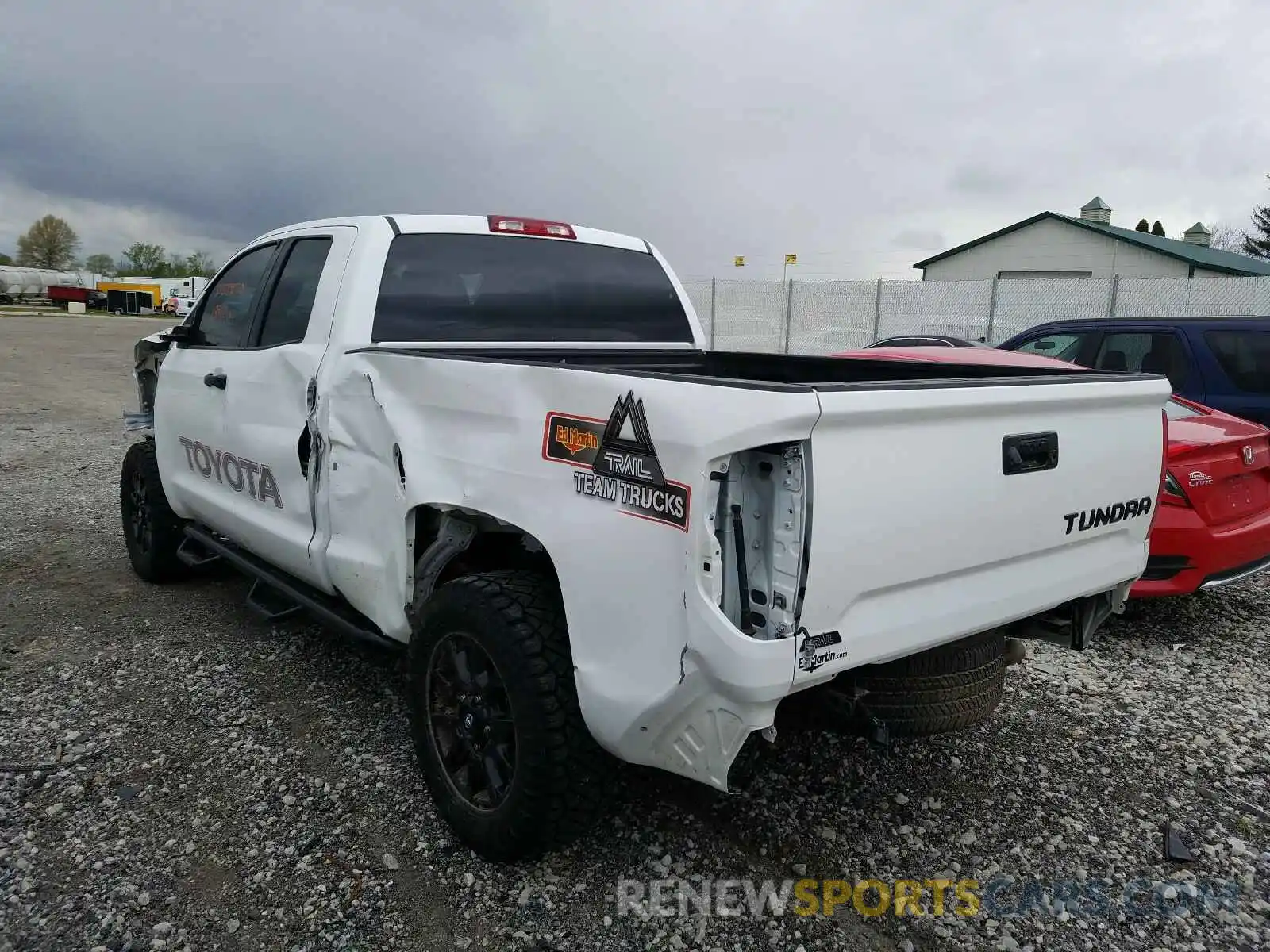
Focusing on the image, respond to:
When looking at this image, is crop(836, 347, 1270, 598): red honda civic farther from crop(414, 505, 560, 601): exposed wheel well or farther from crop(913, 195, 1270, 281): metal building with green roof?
crop(913, 195, 1270, 281): metal building with green roof

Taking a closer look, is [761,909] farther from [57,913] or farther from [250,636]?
[250,636]

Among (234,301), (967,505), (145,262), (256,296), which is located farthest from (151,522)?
(145,262)

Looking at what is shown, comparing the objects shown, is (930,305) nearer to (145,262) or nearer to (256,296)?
(256,296)

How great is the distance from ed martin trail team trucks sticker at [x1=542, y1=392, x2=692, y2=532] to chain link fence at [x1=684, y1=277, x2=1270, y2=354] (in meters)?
12.9

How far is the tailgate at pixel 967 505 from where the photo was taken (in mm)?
2084

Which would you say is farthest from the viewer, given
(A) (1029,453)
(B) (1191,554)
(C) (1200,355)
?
(C) (1200,355)

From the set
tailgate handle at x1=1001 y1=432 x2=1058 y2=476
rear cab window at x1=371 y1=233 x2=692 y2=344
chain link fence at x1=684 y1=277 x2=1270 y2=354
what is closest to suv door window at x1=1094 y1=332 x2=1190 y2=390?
rear cab window at x1=371 y1=233 x2=692 y2=344

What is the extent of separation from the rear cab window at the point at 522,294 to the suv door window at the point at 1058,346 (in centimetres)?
383

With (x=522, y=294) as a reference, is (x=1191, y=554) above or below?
below

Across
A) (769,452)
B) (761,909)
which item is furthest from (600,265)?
(761,909)

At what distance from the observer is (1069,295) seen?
18219 mm

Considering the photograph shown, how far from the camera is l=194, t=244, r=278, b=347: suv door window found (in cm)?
431

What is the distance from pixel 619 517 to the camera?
2219mm

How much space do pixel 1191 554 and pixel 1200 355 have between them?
2.65 m
